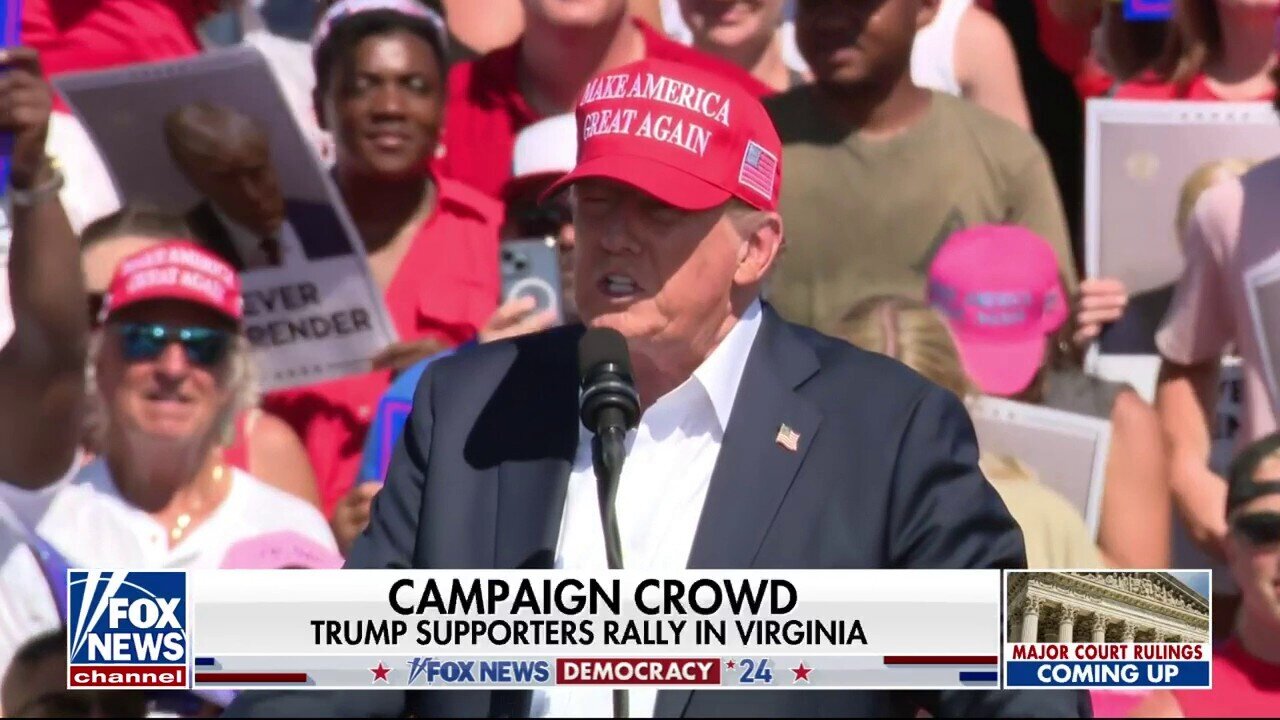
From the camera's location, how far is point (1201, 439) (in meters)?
5.64

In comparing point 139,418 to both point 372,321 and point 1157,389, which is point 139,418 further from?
point 1157,389

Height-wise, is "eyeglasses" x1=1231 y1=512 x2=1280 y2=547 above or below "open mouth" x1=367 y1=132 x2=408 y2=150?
below

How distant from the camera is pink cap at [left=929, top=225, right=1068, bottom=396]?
535 cm

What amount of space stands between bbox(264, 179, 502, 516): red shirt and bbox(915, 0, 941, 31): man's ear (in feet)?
3.83

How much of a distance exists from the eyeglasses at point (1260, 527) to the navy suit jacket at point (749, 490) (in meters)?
1.74

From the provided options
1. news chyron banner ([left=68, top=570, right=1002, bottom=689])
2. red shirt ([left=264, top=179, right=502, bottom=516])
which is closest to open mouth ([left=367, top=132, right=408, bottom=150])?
red shirt ([left=264, top=179, right=502, bottom=516])

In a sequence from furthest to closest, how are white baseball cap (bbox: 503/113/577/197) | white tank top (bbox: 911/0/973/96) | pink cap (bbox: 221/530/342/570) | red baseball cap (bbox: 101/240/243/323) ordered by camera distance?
white tank top (bbox: 911/0/973/96)
white baseball cap (bbox: 503/113/577/197)
red baseball cap (bbox: 101/240/243/323)
pink cap (bbox: 221/530/342/570)

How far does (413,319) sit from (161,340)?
681mm

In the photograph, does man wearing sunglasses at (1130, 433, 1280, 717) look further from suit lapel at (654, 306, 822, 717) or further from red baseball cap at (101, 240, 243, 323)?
red baseball cap at (101, 240, 243, 323)

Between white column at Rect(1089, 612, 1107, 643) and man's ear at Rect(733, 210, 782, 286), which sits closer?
white column at Rect(1089, 612, 1107, 643)

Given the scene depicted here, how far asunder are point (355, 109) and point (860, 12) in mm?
1250

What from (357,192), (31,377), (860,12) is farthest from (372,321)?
(860,12)

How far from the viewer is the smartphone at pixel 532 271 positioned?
5457mm

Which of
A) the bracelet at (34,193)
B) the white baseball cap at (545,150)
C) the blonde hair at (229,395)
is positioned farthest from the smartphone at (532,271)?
the bracelet at (34,193)
